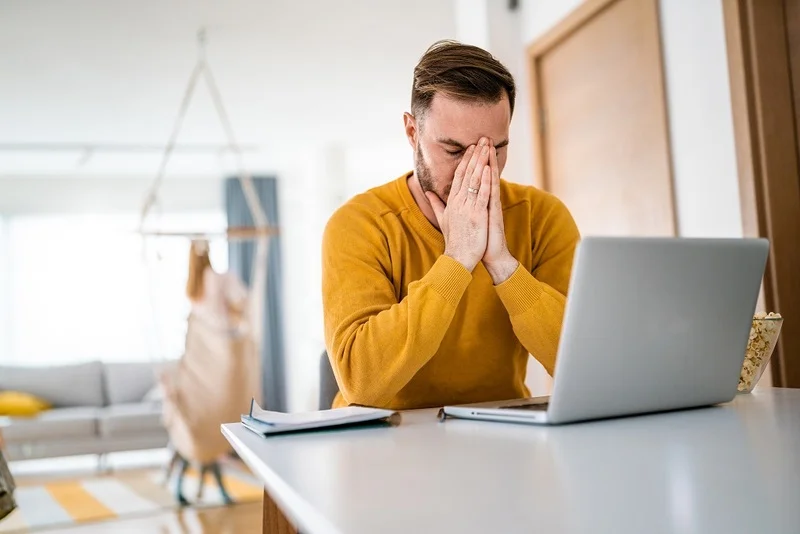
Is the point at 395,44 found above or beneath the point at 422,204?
above

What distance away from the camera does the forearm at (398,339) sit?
1221 millimetres

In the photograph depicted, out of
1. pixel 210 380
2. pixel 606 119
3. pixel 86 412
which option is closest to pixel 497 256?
pixel 606 119

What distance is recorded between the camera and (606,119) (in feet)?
9.04

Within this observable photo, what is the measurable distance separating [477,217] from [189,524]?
280 centimetres

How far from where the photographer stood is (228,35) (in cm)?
413

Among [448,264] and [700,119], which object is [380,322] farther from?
[700,119]

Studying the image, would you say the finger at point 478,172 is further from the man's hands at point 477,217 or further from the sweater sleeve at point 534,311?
the sweater sleeve at point 534,311

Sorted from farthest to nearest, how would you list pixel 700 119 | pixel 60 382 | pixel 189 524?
pixel 60 382 → pixel 189 524 → pixel 700 119

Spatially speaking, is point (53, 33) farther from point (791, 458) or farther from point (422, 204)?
point (791, 458)

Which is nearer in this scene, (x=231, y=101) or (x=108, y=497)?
(x=108, y=497)

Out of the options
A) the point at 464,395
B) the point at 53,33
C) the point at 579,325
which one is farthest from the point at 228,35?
the point at 579,325

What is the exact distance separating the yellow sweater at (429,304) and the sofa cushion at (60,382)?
5168 millimetres

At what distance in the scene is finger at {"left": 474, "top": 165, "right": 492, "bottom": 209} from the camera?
1.37m

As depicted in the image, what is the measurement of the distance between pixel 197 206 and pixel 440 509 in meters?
7.26
